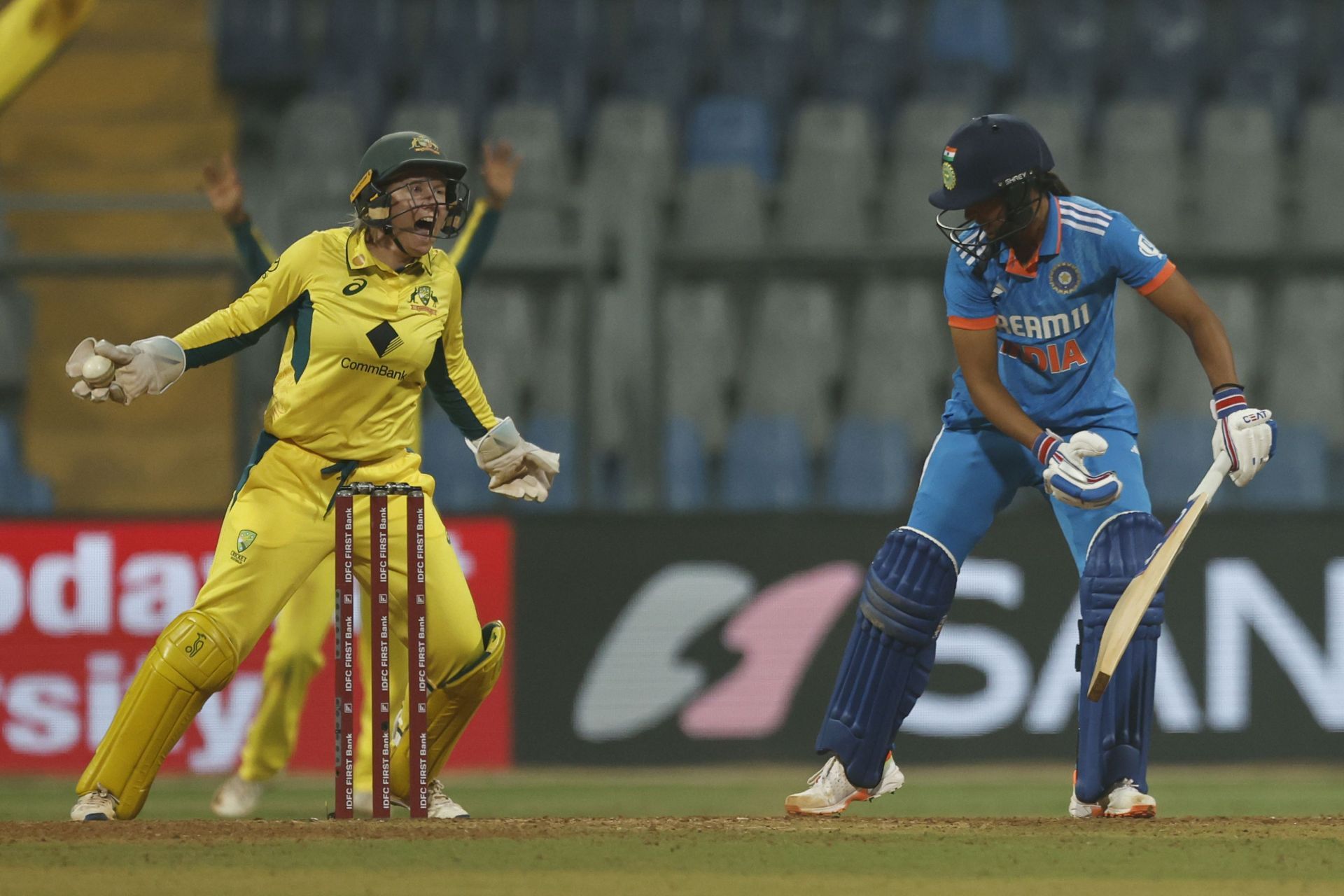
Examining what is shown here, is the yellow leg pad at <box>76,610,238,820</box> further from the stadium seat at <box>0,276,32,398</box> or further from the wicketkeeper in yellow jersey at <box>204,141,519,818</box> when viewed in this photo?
the stadium seat at <box>0,276,32,398</box>

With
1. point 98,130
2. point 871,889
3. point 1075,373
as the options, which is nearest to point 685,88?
point 98,130

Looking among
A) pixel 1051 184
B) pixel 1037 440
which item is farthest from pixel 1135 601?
pixel 1051 184

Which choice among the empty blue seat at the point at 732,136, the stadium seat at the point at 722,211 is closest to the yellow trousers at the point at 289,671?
the stadium seat at the point at 722,211

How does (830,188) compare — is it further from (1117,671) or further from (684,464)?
(1117,671)

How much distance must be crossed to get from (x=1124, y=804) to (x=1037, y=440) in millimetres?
993

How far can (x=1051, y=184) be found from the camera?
5227 mm

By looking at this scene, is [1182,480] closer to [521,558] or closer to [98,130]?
[521,558]

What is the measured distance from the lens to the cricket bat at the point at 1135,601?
4.95 metres

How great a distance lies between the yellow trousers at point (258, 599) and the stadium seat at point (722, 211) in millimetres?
5012

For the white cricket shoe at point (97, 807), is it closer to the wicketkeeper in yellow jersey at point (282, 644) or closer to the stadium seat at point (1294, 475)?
the wicketkeeper in yellow jersey at point (282, 644)

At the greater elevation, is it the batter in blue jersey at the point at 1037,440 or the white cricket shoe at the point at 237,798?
the batter in blue jersey at the point at 1037,440

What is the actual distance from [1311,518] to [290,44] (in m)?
6.26

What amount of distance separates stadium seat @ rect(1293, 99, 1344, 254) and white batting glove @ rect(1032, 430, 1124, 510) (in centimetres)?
579

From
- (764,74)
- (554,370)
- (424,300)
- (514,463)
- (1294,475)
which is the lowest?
(1294,475)
